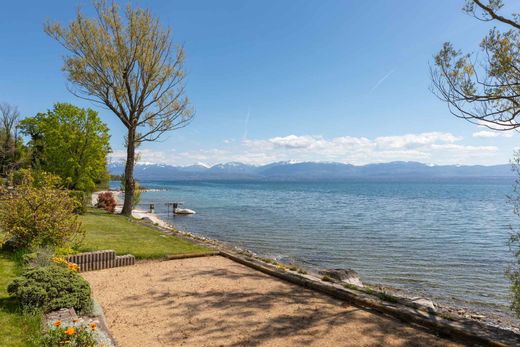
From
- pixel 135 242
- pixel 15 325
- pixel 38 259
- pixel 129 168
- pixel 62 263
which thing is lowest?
pixel 135 242

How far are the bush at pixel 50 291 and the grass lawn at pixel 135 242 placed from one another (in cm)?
562

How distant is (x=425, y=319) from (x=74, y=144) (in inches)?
1262

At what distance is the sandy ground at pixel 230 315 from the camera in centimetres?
663

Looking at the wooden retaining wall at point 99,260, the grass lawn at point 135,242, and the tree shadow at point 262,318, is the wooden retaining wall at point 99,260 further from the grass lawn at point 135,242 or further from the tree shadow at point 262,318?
the tree shadow at point 262,318

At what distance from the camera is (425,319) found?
7.43 metres

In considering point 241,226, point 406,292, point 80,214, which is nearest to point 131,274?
point 406,292

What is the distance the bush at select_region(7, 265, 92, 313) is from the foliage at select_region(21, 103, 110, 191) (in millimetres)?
25628

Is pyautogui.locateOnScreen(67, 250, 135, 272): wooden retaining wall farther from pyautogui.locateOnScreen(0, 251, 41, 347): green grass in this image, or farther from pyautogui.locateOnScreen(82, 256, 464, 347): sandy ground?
pyautogui.locateOnScreen(0, 251, 41, 347): green grass

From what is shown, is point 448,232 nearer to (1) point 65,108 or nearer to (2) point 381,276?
(2) point 381,276

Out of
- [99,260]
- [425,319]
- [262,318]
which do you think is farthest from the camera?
[99,260]

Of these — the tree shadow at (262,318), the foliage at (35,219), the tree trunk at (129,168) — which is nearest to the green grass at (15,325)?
the tree shadow at (262,318)

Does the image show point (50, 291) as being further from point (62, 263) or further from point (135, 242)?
point (135, 242)

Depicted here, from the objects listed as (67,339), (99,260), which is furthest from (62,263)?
(67,339)

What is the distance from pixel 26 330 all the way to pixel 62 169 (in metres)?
28.3
